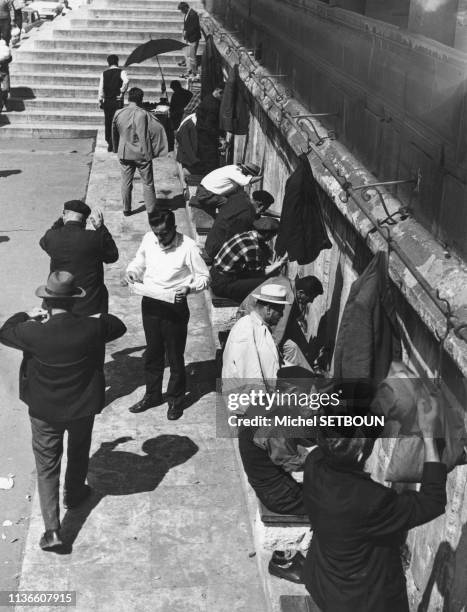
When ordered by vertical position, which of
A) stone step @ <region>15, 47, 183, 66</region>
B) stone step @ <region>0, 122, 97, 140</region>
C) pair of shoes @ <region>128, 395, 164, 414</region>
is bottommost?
stone step @ <region>0, 122, 97, 140</region>

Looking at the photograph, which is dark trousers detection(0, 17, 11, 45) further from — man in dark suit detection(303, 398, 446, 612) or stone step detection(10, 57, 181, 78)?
man in dark suit detection(303, 398, 446, 612)

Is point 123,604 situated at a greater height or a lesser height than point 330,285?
lesser

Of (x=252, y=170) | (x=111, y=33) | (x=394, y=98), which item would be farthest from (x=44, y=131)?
(x=394, y=98)

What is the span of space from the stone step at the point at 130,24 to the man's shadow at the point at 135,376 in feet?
50.0

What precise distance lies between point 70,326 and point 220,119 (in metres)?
7.07

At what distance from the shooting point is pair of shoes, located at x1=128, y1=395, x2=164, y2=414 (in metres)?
8.43

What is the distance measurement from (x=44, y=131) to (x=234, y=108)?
841cm

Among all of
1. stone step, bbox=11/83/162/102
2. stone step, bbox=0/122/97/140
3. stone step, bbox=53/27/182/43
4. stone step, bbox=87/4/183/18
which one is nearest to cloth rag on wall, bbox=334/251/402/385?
stone step, bbox=0/122/97/140

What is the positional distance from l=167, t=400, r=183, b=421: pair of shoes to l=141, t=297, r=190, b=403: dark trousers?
37 mm

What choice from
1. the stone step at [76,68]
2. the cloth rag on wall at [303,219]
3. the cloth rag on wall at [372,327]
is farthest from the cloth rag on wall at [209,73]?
the cloth rag on wall at [372,327]

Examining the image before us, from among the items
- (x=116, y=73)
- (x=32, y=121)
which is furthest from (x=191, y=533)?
(x=32, y=121)

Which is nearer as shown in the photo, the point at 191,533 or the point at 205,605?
the point at 205,605

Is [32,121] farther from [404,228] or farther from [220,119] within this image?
[404,228]

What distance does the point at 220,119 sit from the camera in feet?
41.9
